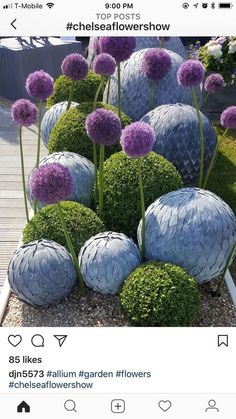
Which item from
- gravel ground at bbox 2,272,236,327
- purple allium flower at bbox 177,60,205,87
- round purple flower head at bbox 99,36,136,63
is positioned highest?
round purple flower head at bbox 99,36,136,63

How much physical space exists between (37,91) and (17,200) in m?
1.31

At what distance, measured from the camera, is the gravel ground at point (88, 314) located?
2.25 metres

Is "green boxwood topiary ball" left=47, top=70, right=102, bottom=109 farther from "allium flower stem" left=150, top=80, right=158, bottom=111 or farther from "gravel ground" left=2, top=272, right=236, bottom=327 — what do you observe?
"gravel ground" left=2, top=272, right=236, bottom=327

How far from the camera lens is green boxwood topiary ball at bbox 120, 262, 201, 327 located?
6.79 feet

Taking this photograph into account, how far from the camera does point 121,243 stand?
89.3 inches
